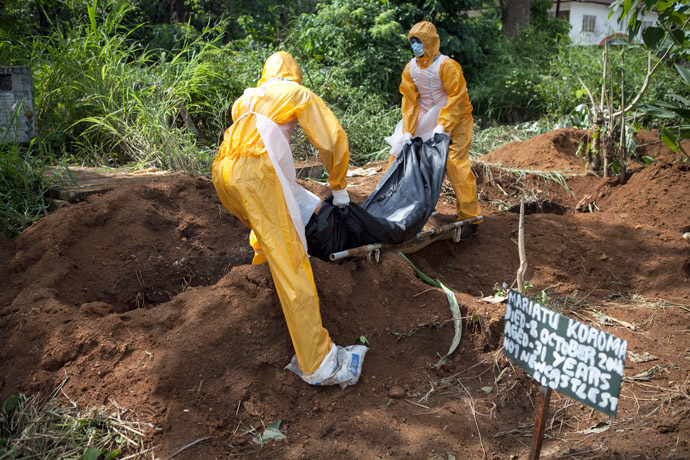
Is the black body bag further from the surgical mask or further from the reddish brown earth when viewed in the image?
the surgical mask

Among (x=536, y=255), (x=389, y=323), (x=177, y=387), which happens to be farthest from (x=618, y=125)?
(x=177, y=387)

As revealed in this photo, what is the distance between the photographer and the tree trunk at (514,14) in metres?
13.7

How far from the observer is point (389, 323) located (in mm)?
3406

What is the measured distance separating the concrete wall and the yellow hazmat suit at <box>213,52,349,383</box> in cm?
320

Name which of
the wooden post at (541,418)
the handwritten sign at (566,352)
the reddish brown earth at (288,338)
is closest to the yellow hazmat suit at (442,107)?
the reddish brown earth at (288,338)

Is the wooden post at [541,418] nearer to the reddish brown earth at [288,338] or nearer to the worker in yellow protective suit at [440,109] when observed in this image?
the reddish brown earth at [288,338]

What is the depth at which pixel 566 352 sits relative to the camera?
7.13ft

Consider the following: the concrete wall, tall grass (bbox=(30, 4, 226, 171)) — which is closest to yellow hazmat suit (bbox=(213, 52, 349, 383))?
tall grass (bbox=(30, 4, 226, 171))

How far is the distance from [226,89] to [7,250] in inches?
147

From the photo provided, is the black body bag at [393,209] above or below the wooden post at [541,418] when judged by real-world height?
above

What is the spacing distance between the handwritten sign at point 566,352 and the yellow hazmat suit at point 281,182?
3.24 ft

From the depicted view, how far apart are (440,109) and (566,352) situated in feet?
10.4

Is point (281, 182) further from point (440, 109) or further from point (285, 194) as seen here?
point (440, 109)

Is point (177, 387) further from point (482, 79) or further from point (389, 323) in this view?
point (482, 79)
